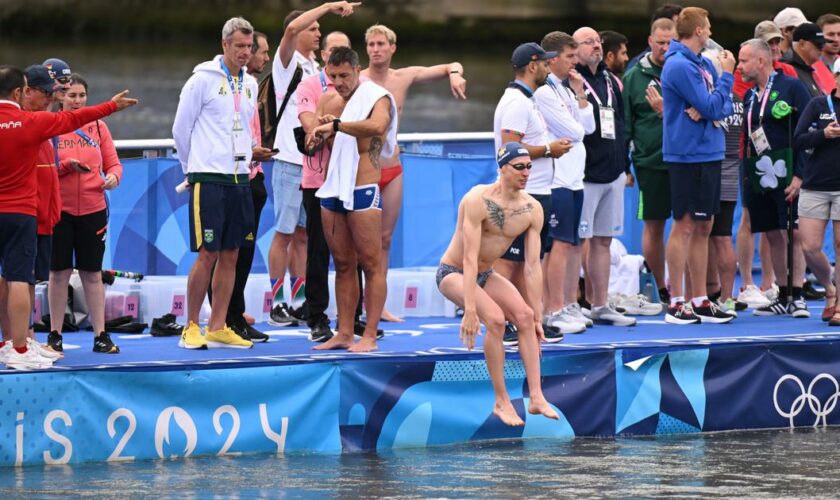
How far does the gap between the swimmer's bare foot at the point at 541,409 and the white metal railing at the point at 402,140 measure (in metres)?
4.13

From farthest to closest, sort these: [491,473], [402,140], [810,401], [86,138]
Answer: [402,140], [810,401], [86,138], [491,473]

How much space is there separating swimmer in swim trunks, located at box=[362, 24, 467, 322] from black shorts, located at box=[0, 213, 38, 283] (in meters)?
2.23

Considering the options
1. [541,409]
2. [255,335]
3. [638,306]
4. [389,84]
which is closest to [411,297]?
[638,306]

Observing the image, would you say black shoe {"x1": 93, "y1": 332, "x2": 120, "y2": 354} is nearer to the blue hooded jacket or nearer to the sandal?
the blue hooded jacket

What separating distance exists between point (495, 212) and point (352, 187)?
3.16ft

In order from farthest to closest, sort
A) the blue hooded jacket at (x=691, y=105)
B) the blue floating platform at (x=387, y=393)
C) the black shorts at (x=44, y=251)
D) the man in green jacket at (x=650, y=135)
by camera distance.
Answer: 1. the man in green jacket at (x=650, y=135)
2. the blue hooded jacket at (x=691, y=105)
3. the black shorts at (x=44, y=251)
4. the blue floating platform at (x=387, y=393)

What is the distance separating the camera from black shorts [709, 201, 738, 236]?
413 inches

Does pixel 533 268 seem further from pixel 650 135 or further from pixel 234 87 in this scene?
pixel 650 135

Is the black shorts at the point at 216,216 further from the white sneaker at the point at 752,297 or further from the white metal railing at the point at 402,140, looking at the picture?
the white sneaker at the point at 752,297

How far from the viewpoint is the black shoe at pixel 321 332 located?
8.96 m

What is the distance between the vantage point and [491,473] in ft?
23.0

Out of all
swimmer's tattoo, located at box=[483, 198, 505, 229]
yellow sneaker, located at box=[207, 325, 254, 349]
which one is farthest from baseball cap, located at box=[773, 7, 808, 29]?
yellow sneaker, located at box=[207, 325, 254, 349]

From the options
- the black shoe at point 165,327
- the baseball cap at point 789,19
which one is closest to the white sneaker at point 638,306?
the baseball cap at point 789,19

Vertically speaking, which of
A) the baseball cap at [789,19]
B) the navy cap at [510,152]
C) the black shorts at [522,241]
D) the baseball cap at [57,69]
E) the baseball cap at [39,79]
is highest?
the baseball cap at [789,19]
